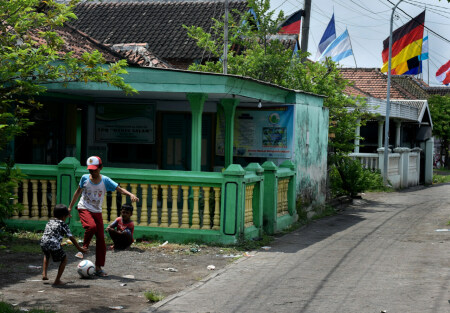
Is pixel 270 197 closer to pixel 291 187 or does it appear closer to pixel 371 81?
pixel 291 187

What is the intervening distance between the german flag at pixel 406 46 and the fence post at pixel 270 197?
18073mm

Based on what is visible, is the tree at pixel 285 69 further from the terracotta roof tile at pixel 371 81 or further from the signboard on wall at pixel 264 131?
the terracotta roof tile at pixel 371 81

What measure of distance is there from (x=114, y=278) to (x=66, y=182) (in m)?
3.59

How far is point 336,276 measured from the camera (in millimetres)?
9422

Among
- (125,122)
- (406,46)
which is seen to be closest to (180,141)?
(125,122)

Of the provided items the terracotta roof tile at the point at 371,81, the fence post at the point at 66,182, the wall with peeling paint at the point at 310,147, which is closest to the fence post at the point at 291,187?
the wall with peeling paint at the point at 310,147

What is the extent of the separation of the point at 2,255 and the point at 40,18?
11.7ft

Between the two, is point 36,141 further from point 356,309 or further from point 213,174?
point 356,309

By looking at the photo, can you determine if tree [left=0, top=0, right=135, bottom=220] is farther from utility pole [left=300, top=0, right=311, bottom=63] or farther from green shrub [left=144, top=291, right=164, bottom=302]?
utility pole [left=300, top=0, right=311, bottom=63]

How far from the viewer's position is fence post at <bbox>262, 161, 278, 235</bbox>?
43.1ft

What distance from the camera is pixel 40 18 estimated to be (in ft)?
30.5

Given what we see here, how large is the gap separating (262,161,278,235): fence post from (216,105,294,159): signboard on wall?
7.06 ft

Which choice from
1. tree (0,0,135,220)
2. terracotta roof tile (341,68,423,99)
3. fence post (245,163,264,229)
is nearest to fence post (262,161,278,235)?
fence post (245,163,264,229)

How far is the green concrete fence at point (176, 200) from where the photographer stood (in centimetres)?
1156
